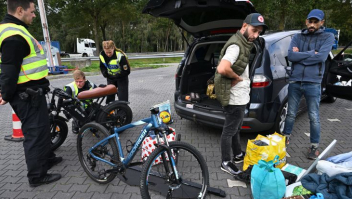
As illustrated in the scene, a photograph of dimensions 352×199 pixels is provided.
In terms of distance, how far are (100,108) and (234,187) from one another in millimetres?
2320

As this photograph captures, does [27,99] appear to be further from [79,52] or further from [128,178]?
[79,52]

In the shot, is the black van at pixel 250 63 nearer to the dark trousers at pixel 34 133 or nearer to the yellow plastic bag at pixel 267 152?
the yellow plastic bag at pixel 267 152

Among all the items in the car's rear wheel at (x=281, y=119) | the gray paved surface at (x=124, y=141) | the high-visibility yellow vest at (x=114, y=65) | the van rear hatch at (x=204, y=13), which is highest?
the van rear hatch at (x=204, y=13)

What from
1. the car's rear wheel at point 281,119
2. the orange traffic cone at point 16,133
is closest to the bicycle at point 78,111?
the orange traffic cone at point 16,133

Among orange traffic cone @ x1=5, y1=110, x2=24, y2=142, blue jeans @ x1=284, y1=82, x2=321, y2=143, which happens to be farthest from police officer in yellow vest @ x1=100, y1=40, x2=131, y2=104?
blue jeans @ x1=284, y1=82, x2=321, y2=143

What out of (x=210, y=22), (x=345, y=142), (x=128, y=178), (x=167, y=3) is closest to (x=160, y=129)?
(x=128, y=178)

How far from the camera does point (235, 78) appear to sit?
2.72 m

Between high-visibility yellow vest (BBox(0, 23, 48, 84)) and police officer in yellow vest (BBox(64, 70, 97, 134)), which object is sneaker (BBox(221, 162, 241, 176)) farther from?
high-visibility yellow vest (BBox(0, 23, 48, 84))

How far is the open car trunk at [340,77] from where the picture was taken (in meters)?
3.90

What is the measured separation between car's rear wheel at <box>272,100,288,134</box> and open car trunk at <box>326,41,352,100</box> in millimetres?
1107

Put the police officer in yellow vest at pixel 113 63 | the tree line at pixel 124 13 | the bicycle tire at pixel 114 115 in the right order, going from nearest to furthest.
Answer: the bicycle tire at pixel 114 115, the police officer in yellow vest at pixel 113 63, the tree line at pixel 124 13

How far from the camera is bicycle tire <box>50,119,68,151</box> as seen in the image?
3.71 metres

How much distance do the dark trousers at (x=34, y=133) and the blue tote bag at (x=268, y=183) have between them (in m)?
2.54

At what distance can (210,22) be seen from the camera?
4094mm
